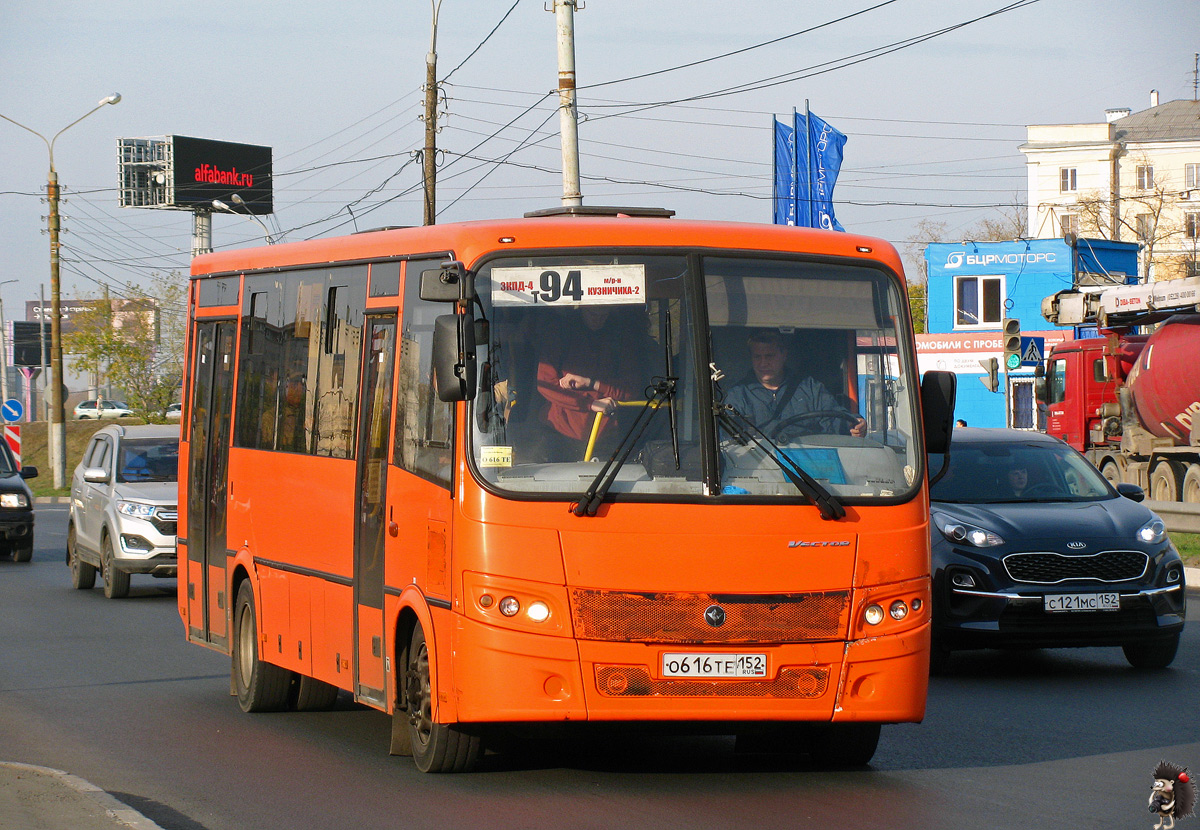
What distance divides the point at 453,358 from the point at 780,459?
5.01 feet

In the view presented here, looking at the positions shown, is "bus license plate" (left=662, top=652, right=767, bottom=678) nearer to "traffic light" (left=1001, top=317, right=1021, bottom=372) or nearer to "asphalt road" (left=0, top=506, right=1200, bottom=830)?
"asphalt road" (left=0, top=506, right=1200, bottom=830)

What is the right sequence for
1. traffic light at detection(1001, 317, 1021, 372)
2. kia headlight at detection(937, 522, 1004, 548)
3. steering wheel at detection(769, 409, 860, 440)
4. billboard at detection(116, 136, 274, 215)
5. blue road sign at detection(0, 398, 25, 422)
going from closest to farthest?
steering wheel at detection(769, 409, 860, 440) < kia headlight at detection(937, 522, 1004, 548) < traffic light at detection(1001, 317, 1021, 372) < blue road sign at detection(0, 398, 25, 422) < billboard at detection(116, 136, 274, 215)

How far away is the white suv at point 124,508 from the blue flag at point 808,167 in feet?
50.4

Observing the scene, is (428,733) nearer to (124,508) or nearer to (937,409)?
(937,409)

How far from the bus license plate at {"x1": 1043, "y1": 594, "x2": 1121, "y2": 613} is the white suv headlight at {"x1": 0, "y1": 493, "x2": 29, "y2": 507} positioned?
17273 mm

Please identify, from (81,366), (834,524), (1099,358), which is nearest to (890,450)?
(834,524)

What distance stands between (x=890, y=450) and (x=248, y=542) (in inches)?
179

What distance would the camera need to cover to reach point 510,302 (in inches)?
309

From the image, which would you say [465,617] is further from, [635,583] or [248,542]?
[248,542]

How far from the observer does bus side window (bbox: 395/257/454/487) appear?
788 cm

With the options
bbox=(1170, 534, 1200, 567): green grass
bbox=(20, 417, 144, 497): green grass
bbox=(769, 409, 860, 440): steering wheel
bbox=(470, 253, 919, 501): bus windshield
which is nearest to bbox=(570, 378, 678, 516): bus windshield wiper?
bbox=(470, 253, 919, 501): bus windshield

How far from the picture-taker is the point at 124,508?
18.6 m

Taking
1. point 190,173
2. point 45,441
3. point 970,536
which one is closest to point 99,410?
point 45,441

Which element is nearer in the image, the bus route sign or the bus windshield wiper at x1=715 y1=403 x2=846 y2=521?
the bus windshield wiper at x1=715 y1=403 x2=846 y2=521
